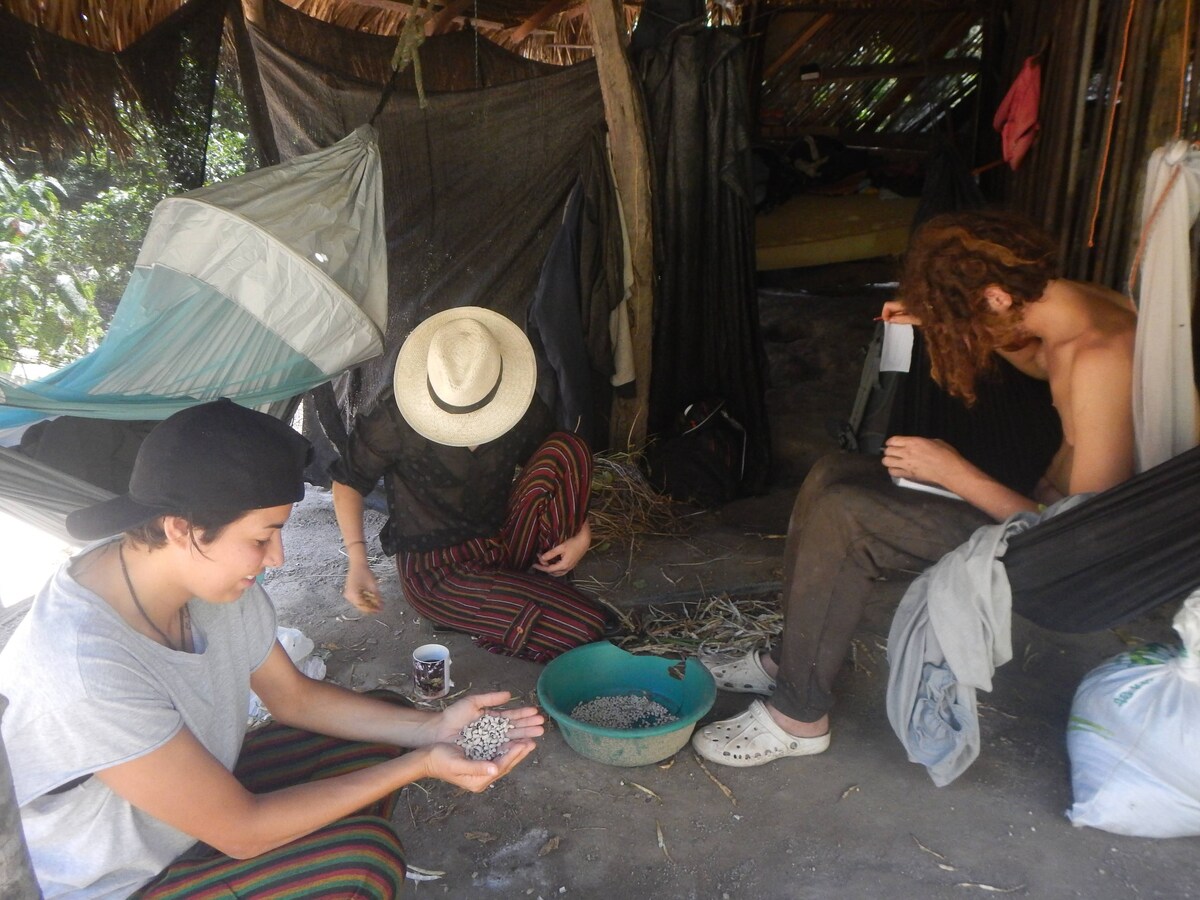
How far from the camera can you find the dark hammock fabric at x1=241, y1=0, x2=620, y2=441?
3018 mm

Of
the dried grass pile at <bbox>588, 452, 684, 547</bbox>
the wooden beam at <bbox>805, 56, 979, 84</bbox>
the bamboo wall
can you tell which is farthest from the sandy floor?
the wooden beam at <bbox>805, 56, 979, 84</bbox>

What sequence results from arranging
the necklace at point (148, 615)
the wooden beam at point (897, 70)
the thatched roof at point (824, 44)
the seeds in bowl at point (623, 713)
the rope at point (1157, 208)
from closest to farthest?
1. the necklace at point (148, 615)
2. the rope at point (1157, 208)
3. the seeds in bowl at point (623, 713)
4. the thatched roof at point (824, 44)
5. the wooden beam at point (897, 70)

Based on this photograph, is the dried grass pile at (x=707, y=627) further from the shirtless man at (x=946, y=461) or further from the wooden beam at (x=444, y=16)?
the wooden beam at (x=444, y=16)

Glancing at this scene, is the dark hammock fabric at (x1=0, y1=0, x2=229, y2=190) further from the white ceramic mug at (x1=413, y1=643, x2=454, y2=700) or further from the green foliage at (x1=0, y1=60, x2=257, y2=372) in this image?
the white ceramic mug at (x1=413, y1=643, x2=454, y2=700)

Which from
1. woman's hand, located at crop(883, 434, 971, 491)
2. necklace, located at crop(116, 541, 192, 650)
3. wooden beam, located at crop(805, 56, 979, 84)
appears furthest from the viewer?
wooden beam, located at crop(805, 56, 979, 84)

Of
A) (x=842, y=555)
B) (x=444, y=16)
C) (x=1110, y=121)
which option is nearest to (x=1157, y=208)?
(x=842, y=555)

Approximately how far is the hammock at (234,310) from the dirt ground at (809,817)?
32.6 inches

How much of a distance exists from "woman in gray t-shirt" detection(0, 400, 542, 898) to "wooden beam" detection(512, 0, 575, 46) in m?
3.37

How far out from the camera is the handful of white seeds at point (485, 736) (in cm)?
148

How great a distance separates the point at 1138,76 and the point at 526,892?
265 cm

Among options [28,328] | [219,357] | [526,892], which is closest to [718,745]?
[526,892]

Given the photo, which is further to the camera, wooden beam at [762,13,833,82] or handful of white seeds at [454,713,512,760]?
wooden beam at [762,13,833,82]

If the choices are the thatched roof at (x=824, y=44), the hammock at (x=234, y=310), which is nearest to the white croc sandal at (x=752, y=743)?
the hammock at (x=234, y=310)

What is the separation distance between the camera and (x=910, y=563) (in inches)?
71.9
